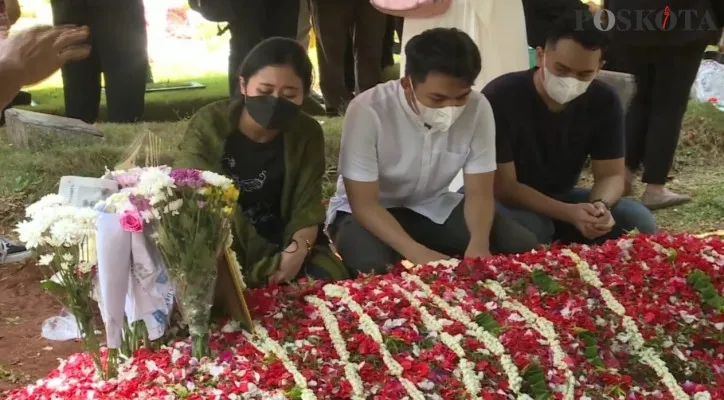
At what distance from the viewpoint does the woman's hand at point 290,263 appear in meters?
2.05

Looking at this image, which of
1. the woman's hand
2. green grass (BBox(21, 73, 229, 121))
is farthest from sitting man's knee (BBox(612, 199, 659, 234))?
green grass (BBox(21, 73, 229, 121))

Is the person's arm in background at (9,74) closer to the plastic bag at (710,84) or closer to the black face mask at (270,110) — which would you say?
the black face mask at (270,110)

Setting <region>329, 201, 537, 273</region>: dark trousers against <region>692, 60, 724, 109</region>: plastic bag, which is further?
<region>692, 60, 724, 109</region>: plastic bag

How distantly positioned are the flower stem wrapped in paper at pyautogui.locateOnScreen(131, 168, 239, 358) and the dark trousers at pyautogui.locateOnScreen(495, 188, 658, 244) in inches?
49.0

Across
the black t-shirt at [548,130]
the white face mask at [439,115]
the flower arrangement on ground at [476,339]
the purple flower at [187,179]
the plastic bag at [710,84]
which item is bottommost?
the plastic bag at [710,84]

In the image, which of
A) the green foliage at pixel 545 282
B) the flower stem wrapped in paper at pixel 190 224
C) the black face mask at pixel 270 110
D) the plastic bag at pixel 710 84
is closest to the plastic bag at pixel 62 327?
the flower stem wrapped in paper at pixel 190 224

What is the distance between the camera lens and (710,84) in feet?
17.2

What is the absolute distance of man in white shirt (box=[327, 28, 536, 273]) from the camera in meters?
2.12

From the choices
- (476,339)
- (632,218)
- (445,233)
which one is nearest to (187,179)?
(476,339)

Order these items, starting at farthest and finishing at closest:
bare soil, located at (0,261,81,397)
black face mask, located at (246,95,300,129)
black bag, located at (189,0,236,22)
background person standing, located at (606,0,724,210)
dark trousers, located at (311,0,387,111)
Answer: dark trousers, located at (311,0,387,111)
background person standing, located at (606,0,724,210)
black bag, located at (189,0,236,22)
bare soil, located at (0,261,81,397)
black face mask, located at (246,95,300,129)

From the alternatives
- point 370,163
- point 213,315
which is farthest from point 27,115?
point 213,315

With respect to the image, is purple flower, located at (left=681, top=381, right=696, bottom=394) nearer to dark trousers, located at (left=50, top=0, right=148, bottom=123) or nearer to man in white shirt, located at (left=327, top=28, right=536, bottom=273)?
man in white shirt, located at (left=327, top=28, right=536, bottom=273)

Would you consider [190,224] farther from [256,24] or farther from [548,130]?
[256,24]

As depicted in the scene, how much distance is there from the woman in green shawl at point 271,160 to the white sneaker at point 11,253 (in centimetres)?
111
